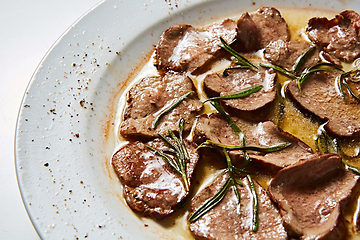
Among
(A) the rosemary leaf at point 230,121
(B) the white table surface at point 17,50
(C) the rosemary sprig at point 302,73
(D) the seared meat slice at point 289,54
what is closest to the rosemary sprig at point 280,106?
(C) the rosemary sprig at point 302,73

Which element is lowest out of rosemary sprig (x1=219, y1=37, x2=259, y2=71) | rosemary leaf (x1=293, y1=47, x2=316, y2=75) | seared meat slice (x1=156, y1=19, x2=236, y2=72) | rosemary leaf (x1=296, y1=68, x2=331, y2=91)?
rosemary leaf (x1=296, y1=68, x2=331, y2=91)

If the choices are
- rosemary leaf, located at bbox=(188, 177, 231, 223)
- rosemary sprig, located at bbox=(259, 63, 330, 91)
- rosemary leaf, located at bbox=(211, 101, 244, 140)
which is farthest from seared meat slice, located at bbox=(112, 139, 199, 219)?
rosemary sprig, located at bbox=(259, 63, 330, 91)

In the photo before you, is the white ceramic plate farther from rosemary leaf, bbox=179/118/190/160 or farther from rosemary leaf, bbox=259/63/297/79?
rosemary leaf, bbox=259/63/297/79

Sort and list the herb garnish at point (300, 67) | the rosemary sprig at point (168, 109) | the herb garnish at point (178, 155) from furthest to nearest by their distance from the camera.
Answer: the herb garnish at point (300, 67)
the rosemary sprig at point (168, 109)
the herb garnish at point (178, 155)

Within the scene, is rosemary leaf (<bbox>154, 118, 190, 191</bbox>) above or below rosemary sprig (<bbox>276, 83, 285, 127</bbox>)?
above

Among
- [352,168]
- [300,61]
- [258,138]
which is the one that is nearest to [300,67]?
[300,61]

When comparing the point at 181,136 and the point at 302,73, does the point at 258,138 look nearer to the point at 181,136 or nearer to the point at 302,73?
the point at 181,136

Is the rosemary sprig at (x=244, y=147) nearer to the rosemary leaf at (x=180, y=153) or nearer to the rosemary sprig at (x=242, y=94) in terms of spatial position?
the rosemary leaf at (x=180, y=153)
